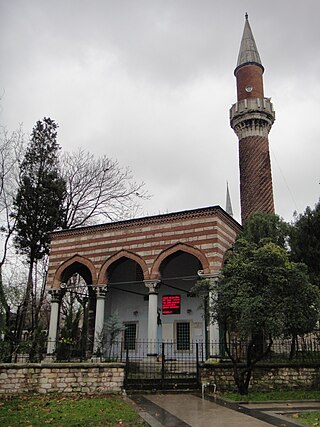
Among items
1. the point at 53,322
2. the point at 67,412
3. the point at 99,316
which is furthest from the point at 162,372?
the point at 53,322

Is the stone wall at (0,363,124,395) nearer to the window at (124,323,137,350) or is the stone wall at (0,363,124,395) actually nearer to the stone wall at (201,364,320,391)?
the stone wall at (201,364,320,391)

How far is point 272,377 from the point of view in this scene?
12195 mm

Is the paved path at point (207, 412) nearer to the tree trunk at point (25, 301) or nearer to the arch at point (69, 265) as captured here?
the arch at point (69, 265)

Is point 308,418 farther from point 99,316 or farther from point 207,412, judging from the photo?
point 99,316

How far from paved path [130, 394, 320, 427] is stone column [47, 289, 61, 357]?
7.07m

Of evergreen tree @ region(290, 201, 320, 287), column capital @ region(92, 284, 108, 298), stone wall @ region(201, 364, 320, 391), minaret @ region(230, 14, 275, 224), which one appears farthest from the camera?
minaret @ region(230, 14, 275, 224)

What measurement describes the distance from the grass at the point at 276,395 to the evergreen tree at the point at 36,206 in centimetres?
1299

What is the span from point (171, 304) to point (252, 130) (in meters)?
12.2

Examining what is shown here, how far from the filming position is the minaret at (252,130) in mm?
23891

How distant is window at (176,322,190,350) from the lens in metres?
18.4

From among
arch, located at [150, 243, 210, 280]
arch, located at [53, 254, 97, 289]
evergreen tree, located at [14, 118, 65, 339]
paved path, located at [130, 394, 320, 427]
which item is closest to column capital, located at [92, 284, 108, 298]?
arch, located at [53, 254, 97, 289]

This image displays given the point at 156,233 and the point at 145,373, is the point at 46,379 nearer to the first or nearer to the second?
the point at 145,373

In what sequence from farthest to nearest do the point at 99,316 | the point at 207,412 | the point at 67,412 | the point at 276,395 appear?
the point at 99,316 < the point at 276,395 < the point at 207,412 < the point at 67,412

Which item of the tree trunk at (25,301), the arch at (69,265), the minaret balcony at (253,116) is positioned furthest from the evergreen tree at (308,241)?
the tree trunk at (25,301)
